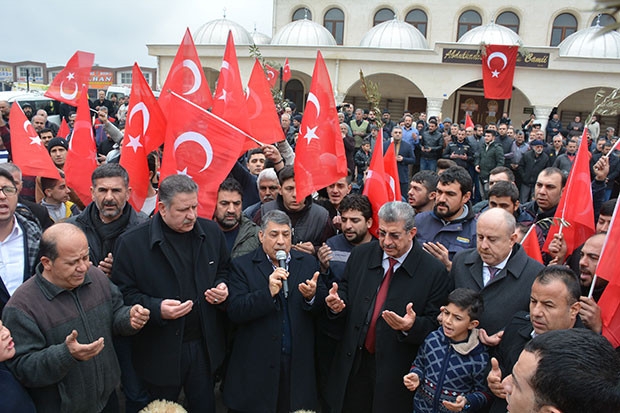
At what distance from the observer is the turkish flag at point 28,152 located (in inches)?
194

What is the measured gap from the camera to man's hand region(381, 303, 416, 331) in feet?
10.1

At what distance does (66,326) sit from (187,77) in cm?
345

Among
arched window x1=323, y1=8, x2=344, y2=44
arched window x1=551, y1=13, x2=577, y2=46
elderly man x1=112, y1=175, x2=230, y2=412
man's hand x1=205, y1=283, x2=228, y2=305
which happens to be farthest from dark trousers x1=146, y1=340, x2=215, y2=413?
arched window x1=551, y1=13, x2=577, y2=46

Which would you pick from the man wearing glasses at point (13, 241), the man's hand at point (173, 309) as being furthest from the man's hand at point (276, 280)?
the man wearing glasses at point (13, 241)

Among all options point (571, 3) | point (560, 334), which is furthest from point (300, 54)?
point (560, 334)

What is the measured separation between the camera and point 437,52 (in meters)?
23.0

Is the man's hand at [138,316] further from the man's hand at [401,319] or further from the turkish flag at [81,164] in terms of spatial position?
the turkish flag at [81,164]

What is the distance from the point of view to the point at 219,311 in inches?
141

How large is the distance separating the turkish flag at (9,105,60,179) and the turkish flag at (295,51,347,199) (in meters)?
2.45

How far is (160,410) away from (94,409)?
2.46 feet

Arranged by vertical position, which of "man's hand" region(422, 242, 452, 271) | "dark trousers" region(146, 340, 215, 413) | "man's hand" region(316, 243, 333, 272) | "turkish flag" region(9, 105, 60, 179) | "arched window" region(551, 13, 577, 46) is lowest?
"dark trousers" region(146, 340, 215, 413)

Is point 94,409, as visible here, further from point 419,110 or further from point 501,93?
point 419,110

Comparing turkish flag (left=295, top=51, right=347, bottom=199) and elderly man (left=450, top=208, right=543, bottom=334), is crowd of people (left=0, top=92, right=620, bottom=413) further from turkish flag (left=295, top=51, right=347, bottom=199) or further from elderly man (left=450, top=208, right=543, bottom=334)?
turkish flag (left=295, top=51, right=347, bottom=199)

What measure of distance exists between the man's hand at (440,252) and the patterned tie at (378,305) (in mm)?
447
